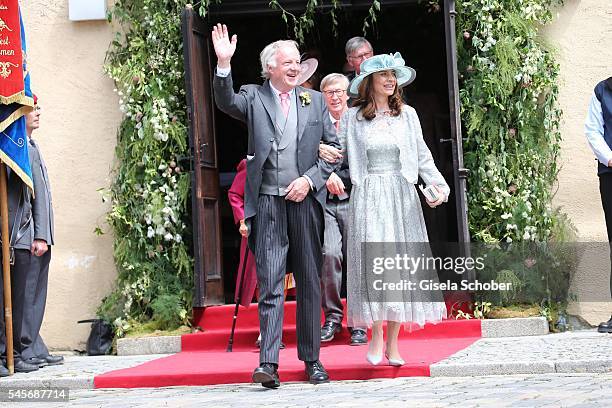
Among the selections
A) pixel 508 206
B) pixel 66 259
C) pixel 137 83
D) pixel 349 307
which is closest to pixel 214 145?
pixel 137 83

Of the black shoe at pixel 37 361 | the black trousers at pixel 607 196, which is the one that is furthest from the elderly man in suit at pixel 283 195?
the black trousers at pixel 607 196

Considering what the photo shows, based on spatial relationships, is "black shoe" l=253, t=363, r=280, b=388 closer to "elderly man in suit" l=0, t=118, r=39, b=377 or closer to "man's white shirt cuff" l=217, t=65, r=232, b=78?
"man's white shirt cuff" l=217, t=65, r=232, b=78

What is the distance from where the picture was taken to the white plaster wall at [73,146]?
33.5 feet

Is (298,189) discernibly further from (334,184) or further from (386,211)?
(386,211)

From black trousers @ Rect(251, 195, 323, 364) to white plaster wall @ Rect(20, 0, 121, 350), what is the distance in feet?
11.5

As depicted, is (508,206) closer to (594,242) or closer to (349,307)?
(594,242)

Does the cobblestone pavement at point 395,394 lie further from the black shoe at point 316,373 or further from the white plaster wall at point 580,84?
the white plaster wall at point 580,84

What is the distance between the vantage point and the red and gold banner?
8.42 m

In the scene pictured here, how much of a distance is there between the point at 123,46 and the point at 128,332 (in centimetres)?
241

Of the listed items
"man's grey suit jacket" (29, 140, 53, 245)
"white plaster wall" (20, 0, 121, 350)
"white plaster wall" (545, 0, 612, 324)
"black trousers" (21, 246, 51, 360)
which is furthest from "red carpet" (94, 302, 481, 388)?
"white plaster wall" (545, 0, 612, 324)

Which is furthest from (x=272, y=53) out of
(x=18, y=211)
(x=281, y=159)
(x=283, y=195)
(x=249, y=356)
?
(x=18, y=211)

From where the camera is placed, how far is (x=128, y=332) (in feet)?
31.7

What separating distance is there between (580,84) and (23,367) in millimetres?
4840

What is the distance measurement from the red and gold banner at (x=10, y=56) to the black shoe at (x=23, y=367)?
1823 mm
